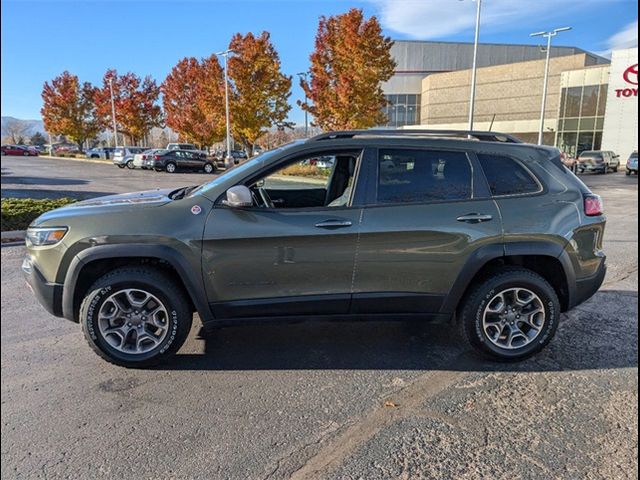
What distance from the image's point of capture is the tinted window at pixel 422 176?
347cm

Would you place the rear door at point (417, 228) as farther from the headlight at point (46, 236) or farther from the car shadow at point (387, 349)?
the headlight at point (46, 236)

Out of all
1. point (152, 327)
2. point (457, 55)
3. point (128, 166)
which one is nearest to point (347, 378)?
point (152, 327)

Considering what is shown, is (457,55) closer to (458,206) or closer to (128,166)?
(128,166)

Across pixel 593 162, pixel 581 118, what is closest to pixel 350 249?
pixel 593 162

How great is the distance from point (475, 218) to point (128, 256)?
260 cm

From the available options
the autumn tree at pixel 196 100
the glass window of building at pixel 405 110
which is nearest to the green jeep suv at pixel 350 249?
the autumn tree at pixel 196 100

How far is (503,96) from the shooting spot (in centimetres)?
5362

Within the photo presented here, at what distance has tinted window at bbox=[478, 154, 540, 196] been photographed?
142 inches

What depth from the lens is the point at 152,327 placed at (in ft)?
11.3

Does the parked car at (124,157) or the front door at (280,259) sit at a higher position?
the parked car at (124,157)

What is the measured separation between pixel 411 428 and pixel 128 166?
3537cm

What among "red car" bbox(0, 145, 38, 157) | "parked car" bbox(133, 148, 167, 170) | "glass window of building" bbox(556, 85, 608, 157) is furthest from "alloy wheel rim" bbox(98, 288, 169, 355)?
"red car" bbox(0, 145, 38, 157)

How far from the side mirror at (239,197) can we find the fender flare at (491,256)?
5.61 feet

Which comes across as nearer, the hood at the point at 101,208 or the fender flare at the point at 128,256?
the fender flare at the point at 128,256
